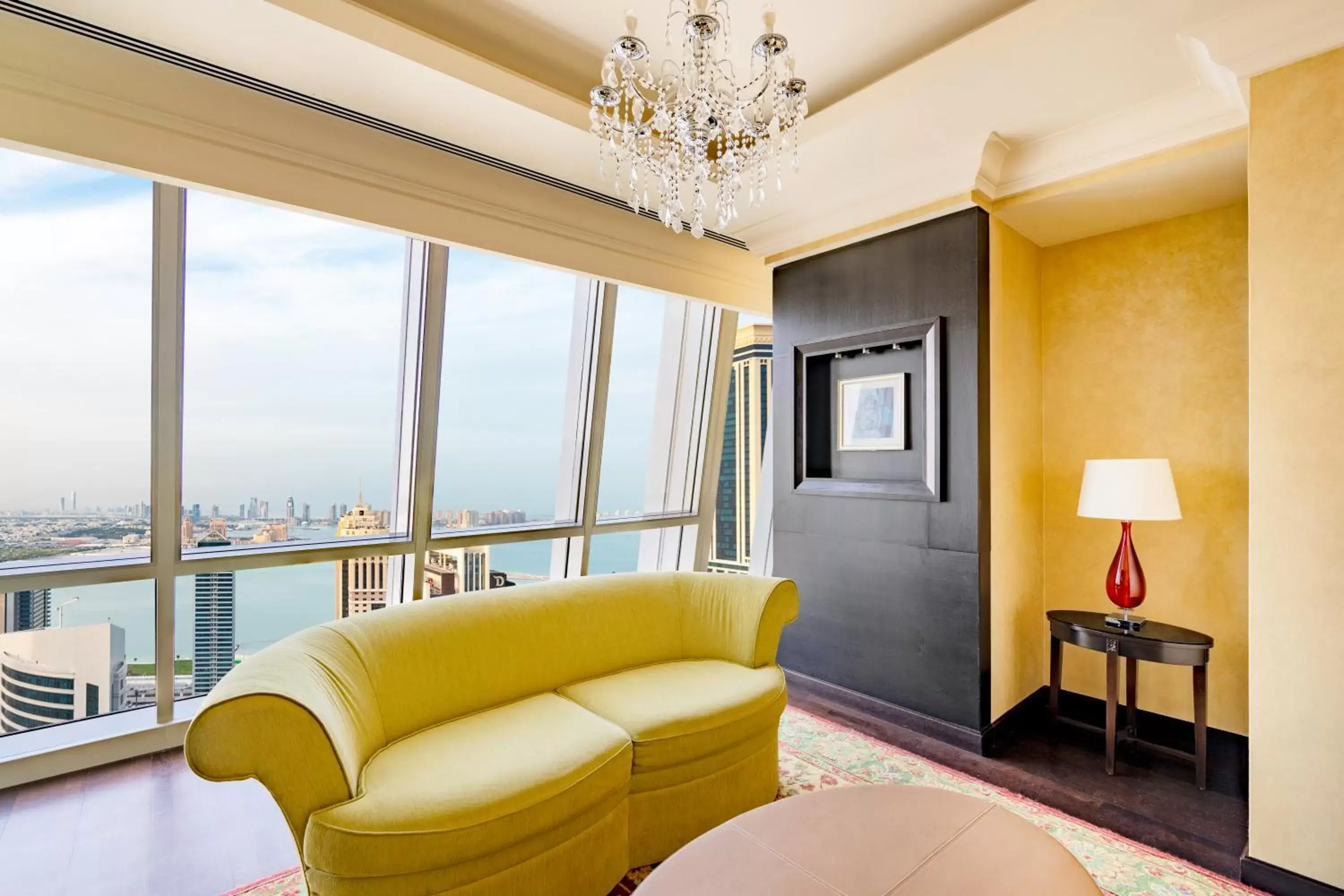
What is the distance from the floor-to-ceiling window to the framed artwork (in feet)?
4.97

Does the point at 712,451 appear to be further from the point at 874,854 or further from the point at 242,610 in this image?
the point at 874,854

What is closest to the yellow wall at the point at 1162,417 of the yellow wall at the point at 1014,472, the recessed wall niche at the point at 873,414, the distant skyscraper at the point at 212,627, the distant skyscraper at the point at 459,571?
the yellow wall at the point at 1014,472

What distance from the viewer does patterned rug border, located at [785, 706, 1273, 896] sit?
6.61 feet

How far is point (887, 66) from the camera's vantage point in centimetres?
248

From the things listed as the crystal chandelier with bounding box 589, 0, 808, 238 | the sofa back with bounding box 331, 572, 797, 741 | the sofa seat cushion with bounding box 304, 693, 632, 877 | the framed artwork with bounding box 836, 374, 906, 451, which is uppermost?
the crystal chandelier with bounding box 589, 0, 808, 238

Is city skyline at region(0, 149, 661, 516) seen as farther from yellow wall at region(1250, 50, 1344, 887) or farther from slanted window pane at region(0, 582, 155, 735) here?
yellow wall at region(1250, 50, 1344, 887)

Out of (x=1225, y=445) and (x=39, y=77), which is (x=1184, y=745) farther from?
(x=39, y=77)

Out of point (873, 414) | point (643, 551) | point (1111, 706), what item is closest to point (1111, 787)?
point (1111, 706)

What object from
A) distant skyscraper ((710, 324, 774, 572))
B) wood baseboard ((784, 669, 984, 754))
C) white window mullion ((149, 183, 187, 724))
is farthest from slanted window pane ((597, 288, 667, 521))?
white window mullion ((149, 183, 187, 724))

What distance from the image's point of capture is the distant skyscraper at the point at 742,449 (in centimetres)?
477

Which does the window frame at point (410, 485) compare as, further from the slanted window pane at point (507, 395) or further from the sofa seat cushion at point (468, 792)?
the sofa seat cushion at point (468, 792)

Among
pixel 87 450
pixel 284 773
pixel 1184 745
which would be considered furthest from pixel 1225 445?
pixel 87 450

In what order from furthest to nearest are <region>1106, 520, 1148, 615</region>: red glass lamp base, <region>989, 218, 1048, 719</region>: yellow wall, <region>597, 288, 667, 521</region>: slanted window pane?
<region>597, 288, 667, 521</region>: slanted window pane < <region>989, 218, 1048, 719</region>: yellow wall < <region>1106, 520, 1148, 615</region>: red glass lamp base

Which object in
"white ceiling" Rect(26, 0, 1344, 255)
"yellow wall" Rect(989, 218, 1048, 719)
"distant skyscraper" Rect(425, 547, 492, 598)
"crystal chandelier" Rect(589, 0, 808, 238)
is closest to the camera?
"crystal chandelier" Rect(589, 0, 808, 238)
